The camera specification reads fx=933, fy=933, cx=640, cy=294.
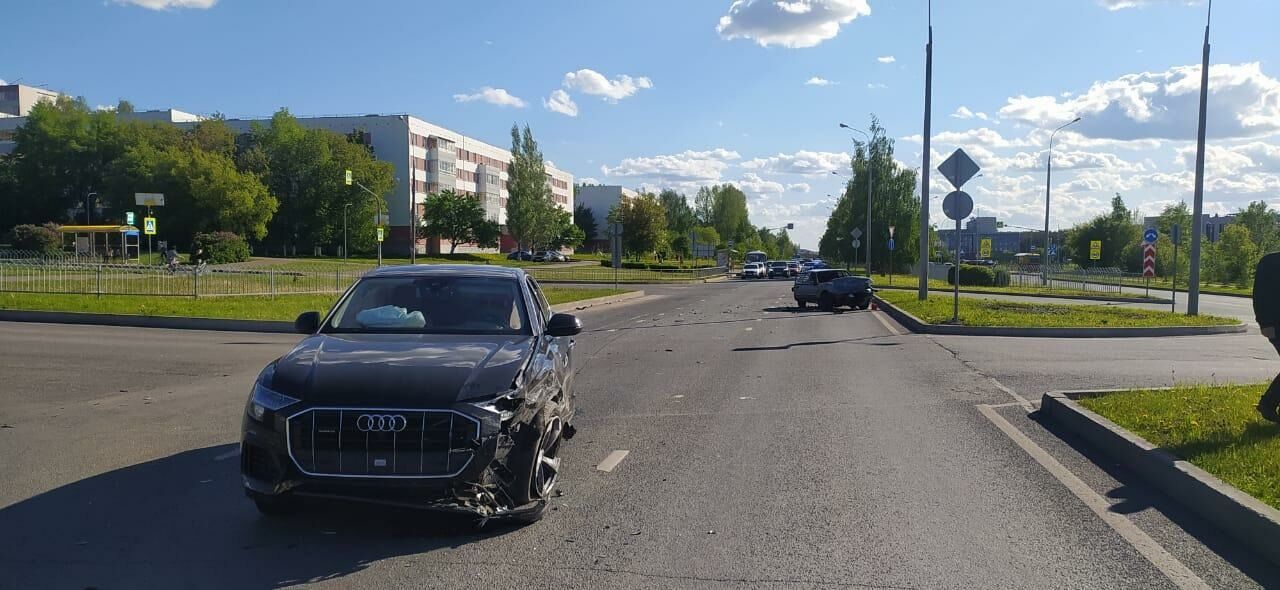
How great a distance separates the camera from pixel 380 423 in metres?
4.94

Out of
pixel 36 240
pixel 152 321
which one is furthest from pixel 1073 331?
pixel 36 240

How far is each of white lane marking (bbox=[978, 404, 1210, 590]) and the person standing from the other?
1.80 meters

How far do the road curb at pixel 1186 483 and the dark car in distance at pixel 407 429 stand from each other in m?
3.99

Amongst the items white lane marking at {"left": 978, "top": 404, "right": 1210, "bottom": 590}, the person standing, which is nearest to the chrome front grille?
white lane marking at {"left": 978, "top": 404, "right": 1210, "bottom": 590}

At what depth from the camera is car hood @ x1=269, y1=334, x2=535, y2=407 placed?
16.4 ft

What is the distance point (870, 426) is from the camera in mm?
8812

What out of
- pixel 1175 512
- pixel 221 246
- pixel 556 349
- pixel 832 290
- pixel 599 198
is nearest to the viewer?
pixel 1175 512

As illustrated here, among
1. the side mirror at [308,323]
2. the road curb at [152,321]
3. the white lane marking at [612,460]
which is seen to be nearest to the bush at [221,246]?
the road curb at [152,321]

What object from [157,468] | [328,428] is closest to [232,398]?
[157,468]

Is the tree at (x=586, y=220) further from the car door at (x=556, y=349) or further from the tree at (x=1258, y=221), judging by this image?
the car door at (x=556, y=349)

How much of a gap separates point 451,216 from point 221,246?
33.9 meters

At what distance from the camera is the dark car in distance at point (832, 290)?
30.8 metres

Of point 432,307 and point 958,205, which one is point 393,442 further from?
point 958,205

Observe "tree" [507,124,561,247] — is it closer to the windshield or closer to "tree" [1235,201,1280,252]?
"tree" [1235,201,1280,252]
